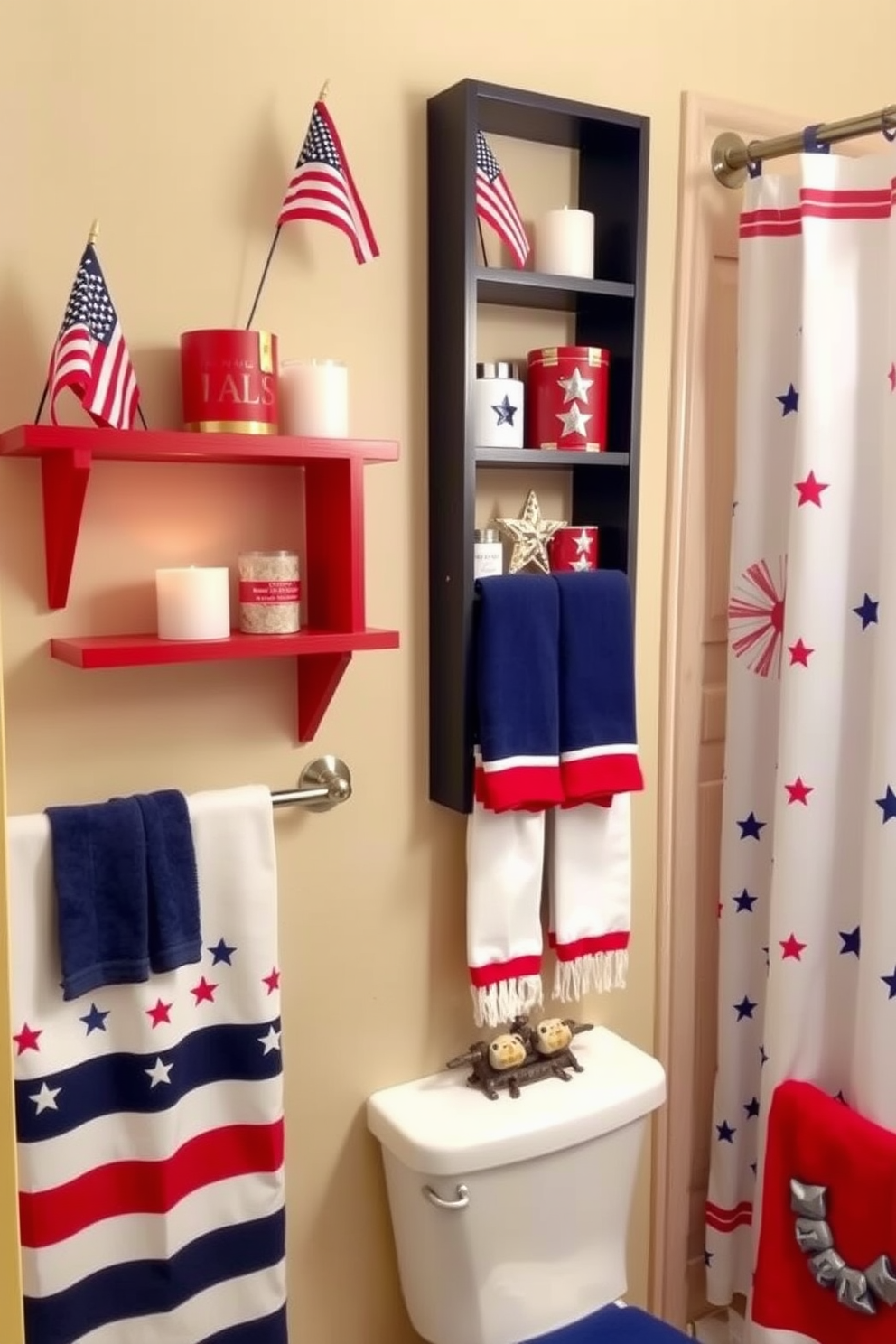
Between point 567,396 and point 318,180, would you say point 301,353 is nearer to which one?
point 318,180

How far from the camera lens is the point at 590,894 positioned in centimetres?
161

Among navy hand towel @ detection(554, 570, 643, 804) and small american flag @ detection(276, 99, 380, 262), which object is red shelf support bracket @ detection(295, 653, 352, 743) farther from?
small american flag @ detection(276, 99, 380, 262)

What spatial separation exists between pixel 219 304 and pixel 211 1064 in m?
0.86

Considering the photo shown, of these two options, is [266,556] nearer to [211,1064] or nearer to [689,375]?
[211,1064]

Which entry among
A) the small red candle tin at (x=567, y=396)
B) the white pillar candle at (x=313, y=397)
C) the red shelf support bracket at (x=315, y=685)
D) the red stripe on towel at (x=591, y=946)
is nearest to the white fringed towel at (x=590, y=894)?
the red stripe on towel at (x=591, y=946)

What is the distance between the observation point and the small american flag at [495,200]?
1402mm

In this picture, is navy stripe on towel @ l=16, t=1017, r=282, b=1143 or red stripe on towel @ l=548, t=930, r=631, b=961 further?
red stripe on towel @ l=548, t=930, r=631, b=961

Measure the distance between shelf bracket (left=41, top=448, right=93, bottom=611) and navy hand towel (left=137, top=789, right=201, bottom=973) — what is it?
0.79 ft

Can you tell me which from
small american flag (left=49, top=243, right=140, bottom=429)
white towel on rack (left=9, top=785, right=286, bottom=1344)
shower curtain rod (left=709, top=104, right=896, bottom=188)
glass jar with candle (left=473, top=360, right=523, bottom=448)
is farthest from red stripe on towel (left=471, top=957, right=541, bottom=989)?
shower curtain rod (left=709, top=104, right=896, bottom=188)

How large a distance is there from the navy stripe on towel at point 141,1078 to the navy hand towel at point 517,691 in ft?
1.30

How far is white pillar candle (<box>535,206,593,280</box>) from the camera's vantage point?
1497 millimetres

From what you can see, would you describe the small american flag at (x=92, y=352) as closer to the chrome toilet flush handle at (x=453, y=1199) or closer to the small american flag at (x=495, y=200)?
the small american flag at (x=495, y=200)

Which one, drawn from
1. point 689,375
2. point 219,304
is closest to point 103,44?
point 219,304

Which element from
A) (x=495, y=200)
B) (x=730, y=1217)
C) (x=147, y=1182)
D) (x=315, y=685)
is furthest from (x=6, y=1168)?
(x=730, y=1217)
